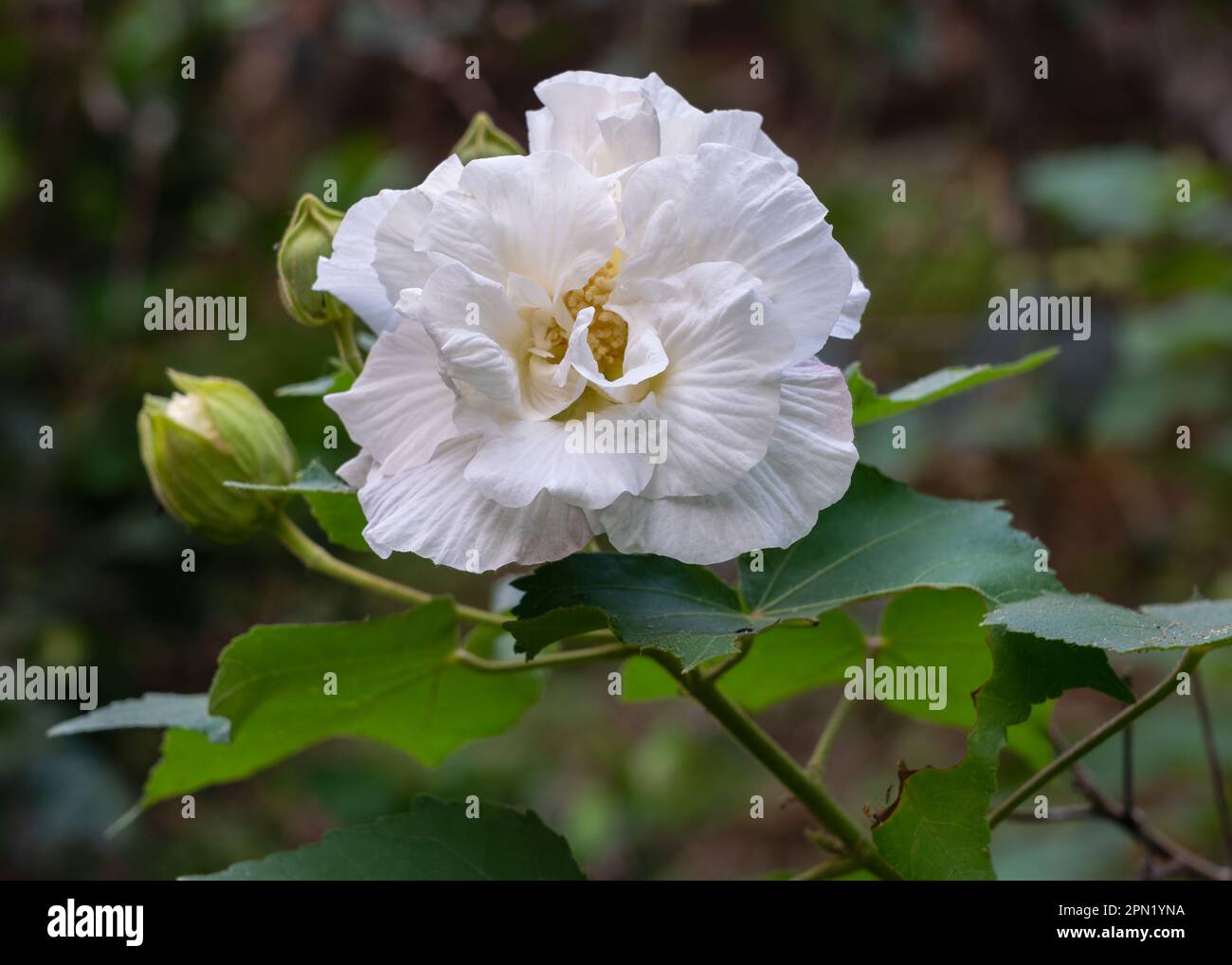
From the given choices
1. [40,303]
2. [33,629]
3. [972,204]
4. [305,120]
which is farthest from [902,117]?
[33,629]

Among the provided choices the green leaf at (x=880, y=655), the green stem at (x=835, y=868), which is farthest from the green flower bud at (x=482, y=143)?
the green stem at (x=835, y=868)

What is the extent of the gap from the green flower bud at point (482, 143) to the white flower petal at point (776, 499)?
206 mm

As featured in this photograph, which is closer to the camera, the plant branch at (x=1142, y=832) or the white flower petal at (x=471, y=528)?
the white flower petal at (x=471, y=528)

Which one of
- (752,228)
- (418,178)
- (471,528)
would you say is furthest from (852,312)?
(418,178)

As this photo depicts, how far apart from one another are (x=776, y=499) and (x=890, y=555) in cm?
13

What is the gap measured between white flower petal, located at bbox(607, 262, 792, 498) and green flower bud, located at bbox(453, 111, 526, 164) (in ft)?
0.50

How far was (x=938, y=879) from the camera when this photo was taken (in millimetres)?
532

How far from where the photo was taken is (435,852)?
606 millimetres

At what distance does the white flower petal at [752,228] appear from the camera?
19.8 inches

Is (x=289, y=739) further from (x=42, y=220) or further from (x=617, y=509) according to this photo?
(x=42, y=220)

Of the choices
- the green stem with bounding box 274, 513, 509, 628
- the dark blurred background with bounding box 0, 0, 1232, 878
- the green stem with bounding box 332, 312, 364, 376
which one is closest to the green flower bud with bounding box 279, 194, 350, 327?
the green stem with bounding box 332, 312, 364, 376

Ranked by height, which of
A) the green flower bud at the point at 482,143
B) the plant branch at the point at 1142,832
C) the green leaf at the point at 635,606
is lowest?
the plant branch at the point at 1142,832

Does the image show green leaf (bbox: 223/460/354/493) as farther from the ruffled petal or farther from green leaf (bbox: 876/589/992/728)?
green leaf (bbox: 876/589/992/728)

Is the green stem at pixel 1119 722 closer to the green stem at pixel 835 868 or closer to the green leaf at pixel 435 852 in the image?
the green stem at pixel 835 868
